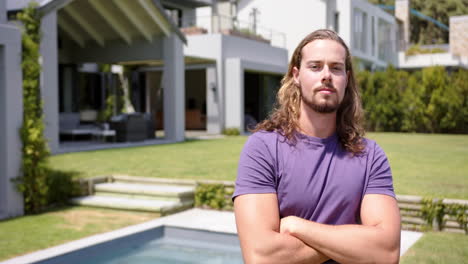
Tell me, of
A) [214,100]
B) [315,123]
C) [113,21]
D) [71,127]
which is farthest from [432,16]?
[315,123]

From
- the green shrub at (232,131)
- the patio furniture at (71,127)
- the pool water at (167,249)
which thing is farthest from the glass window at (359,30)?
the pool water at (167,249)

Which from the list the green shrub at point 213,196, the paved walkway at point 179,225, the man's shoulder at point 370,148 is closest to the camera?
the man's shoulder at point 370,148

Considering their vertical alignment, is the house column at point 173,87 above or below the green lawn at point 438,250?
above

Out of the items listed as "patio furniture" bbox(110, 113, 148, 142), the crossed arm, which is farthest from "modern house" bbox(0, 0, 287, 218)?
the crossed arm

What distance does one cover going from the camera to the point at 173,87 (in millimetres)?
15148

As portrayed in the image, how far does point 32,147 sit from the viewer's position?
6172 millimetres

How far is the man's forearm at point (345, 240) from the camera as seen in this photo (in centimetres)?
198

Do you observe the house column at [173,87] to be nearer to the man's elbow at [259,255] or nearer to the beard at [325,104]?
the beard at [325,104]

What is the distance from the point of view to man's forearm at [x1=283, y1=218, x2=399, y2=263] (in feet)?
6.51

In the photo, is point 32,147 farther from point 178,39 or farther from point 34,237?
point 178,39

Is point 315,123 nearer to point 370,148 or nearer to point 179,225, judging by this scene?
point 370,148

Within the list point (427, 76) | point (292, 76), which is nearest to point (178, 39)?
point (427, 76)

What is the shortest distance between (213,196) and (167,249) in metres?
1.45

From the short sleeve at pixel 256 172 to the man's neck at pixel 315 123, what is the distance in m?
0.22
